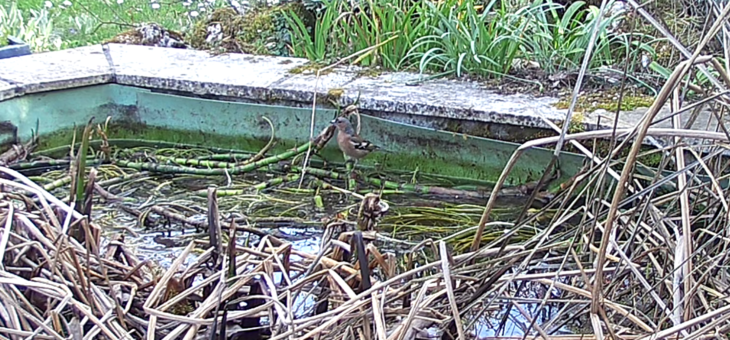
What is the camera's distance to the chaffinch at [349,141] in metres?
2.75

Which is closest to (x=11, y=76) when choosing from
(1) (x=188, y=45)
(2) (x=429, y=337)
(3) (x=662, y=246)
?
(1) (x=188, y=45)

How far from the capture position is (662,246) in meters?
1.46

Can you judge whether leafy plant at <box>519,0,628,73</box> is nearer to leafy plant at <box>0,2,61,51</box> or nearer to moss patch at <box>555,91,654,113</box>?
moss patch at <box>555,91,654,113</box>

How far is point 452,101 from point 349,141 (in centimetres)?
38

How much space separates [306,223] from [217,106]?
35.2 inches

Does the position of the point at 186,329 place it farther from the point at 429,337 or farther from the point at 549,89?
the point at 549,89

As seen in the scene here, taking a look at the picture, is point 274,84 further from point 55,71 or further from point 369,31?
point 55,71

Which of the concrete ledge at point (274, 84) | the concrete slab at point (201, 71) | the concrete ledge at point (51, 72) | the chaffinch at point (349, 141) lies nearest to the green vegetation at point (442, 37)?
the concrete ledge at point (274, 84)

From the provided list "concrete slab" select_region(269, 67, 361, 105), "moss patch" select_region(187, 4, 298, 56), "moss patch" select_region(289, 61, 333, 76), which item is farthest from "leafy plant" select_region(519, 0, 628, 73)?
"moss patch" select_region(187, 4, 298, 56)

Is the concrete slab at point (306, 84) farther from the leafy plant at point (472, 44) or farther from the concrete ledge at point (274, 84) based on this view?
the leafy plant at point (472, 44)

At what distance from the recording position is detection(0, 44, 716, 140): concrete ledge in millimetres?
2713

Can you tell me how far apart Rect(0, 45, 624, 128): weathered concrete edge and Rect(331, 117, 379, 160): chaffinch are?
0.15m

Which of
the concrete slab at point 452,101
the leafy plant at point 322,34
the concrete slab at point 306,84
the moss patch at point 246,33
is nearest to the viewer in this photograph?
the concrete slab at point 452,101

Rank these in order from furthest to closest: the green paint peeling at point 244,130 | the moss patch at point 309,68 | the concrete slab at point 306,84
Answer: the moss patch at point 309,68 → the concrete slab at point 306,84 → the green paint peeling at point 244,130
